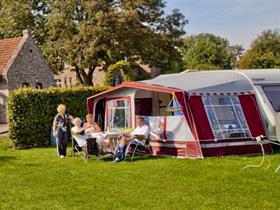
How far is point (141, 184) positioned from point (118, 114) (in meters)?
6.68

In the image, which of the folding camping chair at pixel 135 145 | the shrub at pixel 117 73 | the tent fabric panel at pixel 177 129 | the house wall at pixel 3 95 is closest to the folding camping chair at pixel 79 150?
the folding camping chair at pixel 135 145

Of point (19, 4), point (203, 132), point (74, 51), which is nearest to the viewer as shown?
point (203, 132)

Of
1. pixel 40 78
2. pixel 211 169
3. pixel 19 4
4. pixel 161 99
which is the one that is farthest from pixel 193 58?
pixel 211 169

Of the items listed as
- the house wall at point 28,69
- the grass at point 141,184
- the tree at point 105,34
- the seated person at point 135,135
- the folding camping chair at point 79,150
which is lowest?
the grass at point 141,184

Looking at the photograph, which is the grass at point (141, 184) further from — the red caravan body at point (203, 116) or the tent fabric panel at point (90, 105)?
the tent fabric panel at point (90, 105)

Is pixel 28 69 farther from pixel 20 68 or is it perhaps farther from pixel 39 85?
pixel 39 85

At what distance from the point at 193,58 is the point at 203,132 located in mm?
63260

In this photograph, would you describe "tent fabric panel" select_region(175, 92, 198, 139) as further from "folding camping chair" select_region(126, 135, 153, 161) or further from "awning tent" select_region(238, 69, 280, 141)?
"awning tent" select_region(238, 69, 280, 141)

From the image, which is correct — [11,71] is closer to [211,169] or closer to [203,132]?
[203,132]

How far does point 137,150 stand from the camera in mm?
14383

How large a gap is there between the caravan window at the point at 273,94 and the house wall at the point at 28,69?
66.9 ft

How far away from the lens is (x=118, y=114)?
15.7 meters

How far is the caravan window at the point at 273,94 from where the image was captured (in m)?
13.8

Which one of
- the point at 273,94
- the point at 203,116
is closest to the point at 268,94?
the point at 273,94
